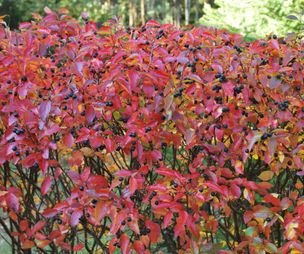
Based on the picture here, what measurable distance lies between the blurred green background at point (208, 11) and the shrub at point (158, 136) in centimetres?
69

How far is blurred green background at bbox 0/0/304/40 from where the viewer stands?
852 centimetres

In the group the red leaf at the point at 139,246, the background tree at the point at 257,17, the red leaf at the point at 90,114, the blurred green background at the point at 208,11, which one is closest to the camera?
the red leaf at the point at 139,246

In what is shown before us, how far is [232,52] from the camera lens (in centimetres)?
232

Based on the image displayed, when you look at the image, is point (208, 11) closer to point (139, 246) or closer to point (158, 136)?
point (158, 136)

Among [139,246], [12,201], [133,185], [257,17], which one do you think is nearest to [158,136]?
[133,185]

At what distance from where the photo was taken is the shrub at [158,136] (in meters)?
1.91

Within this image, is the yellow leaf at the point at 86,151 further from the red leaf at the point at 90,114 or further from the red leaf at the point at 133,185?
the red leaf at the point at 133,185

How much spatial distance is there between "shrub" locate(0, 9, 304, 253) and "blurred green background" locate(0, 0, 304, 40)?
2.27 ft

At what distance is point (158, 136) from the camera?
2066 millimetres

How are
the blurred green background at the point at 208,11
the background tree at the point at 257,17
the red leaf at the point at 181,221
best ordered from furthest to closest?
1. the blurred green background at the point at 208,11
2. the background tree at the point at 257,17
3. the red leaf at the point at 181,221

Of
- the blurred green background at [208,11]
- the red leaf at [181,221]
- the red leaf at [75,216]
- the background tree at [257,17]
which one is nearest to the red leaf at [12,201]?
the red leaf at [75,216]

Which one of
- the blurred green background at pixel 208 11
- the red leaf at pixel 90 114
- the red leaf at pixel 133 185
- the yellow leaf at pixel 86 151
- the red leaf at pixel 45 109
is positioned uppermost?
the red leaf at pixel 45 109

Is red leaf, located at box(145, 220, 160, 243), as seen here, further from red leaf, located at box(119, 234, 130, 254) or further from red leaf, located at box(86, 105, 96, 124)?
red leaf, located at box(86, 105, 96, 124)

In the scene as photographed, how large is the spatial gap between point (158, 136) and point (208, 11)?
34.4 ft
